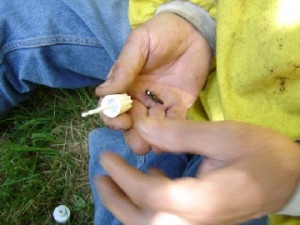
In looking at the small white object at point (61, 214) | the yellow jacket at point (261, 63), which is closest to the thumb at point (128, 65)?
the yellow jacket at point (261, 63)

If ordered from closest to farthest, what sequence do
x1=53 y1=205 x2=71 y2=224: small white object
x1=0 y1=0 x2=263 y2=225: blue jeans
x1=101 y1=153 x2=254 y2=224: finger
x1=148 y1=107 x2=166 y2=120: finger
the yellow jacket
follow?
x1=101 y1=153 x2=254 y2=224: finger < the yellow jacket < x1=148 y1=107 x2=166 y2=120: finger < x1=0 y1=0 x2=263 y2=225: blue jeans < x1=53 y1=205 x2=71 y2=224: small white object

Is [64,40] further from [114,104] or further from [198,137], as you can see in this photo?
[198,137]

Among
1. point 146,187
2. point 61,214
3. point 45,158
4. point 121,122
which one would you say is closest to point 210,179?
point 146,187

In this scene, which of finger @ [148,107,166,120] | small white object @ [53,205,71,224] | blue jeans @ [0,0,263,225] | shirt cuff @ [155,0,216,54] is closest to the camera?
finger @ [148,107,166,120]

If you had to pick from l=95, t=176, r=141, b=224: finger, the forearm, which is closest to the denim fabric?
l=95, t=176, r=141, b=224: finger

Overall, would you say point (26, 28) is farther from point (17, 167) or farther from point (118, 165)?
point (118, 165)

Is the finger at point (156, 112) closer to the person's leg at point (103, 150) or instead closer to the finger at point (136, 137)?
the finger at point (136, 137)

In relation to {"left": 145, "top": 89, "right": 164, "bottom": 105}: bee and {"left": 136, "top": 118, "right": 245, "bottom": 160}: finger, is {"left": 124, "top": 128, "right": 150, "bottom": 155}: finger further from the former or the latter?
{"left": 136, "top": 118, "right": 245, "bottom": 160}: finger
